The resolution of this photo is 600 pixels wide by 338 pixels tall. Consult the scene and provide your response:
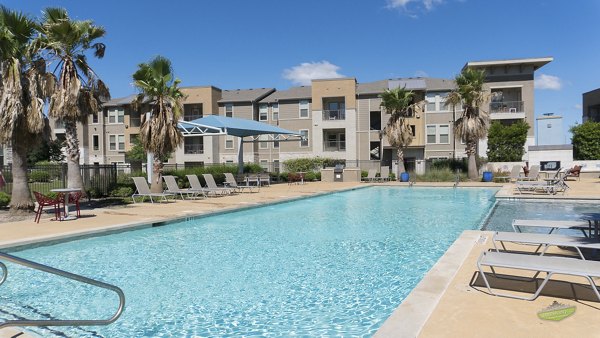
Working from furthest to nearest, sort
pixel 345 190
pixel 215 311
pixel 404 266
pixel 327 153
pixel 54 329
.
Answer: pixel 327 153
pixel 345 190
pixel 404 266
pixel 215 311
pixel 54 329

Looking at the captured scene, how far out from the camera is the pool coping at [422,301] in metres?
3.89

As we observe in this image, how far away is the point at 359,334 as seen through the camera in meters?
4.68

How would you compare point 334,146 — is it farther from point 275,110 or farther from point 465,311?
point 465,311

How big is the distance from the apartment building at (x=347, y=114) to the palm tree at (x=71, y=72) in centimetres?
2594

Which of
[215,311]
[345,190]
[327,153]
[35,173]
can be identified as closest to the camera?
[215,311]

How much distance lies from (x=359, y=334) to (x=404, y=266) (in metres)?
2.94

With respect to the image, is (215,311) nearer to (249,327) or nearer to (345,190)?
(249,327)

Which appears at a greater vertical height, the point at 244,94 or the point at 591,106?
the point at 244,94

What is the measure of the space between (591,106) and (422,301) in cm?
5444

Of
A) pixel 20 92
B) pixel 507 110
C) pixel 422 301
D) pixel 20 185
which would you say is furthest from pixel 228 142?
pixel 422 301

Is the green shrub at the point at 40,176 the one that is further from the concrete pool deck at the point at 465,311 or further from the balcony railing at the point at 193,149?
the concrete pool deck at the point at 465,311

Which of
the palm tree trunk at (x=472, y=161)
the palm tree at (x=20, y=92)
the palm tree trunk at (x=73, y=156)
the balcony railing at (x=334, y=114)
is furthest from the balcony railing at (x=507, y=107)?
the palm tree at (x=20, y=92)

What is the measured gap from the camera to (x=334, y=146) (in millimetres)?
42906

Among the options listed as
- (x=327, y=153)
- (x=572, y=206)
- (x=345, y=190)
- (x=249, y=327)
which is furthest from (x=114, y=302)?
(x=327, y=153)
